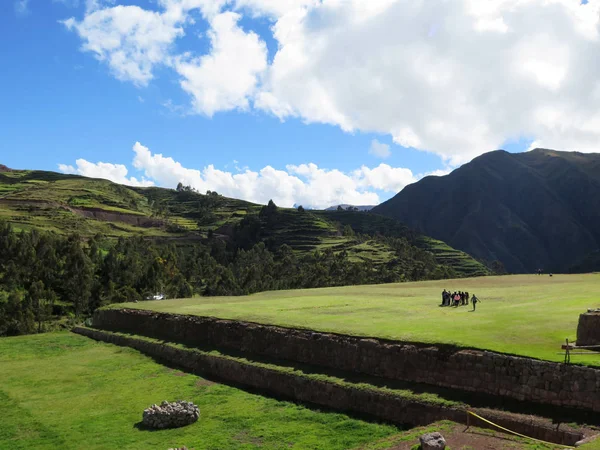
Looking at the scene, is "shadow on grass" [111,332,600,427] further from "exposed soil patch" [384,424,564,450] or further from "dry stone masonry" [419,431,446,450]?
"dry stone masonry" [419,431,446,450]

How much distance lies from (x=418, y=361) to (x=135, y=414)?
13239 millimetres

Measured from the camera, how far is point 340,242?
163500 millimetres

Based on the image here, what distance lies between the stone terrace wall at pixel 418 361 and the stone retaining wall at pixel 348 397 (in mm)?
1414

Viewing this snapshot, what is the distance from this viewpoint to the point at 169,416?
20.3 meters


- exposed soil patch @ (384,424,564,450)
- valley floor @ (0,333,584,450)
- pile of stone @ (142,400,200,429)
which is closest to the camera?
exposed soil patch @ (384,424,564,450)

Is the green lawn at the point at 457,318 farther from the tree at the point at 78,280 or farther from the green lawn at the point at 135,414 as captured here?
the tree at the point at 78,280

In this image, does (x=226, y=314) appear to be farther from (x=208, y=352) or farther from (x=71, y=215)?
(x=71, y=215)

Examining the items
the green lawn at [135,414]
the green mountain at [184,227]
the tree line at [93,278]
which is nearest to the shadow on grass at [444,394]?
the green lawn at [135,414]

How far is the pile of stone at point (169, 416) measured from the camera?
20203 mm

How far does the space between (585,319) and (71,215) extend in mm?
157197

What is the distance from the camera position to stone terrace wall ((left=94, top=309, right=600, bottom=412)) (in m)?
16.1

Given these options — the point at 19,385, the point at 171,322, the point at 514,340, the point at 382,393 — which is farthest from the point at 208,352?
the point at 514,340

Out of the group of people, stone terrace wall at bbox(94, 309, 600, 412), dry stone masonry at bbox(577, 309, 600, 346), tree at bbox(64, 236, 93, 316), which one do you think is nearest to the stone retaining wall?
A: stone terrace wall at bbox(94, 309, 600, 412)

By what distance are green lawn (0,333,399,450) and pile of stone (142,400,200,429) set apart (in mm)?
466
